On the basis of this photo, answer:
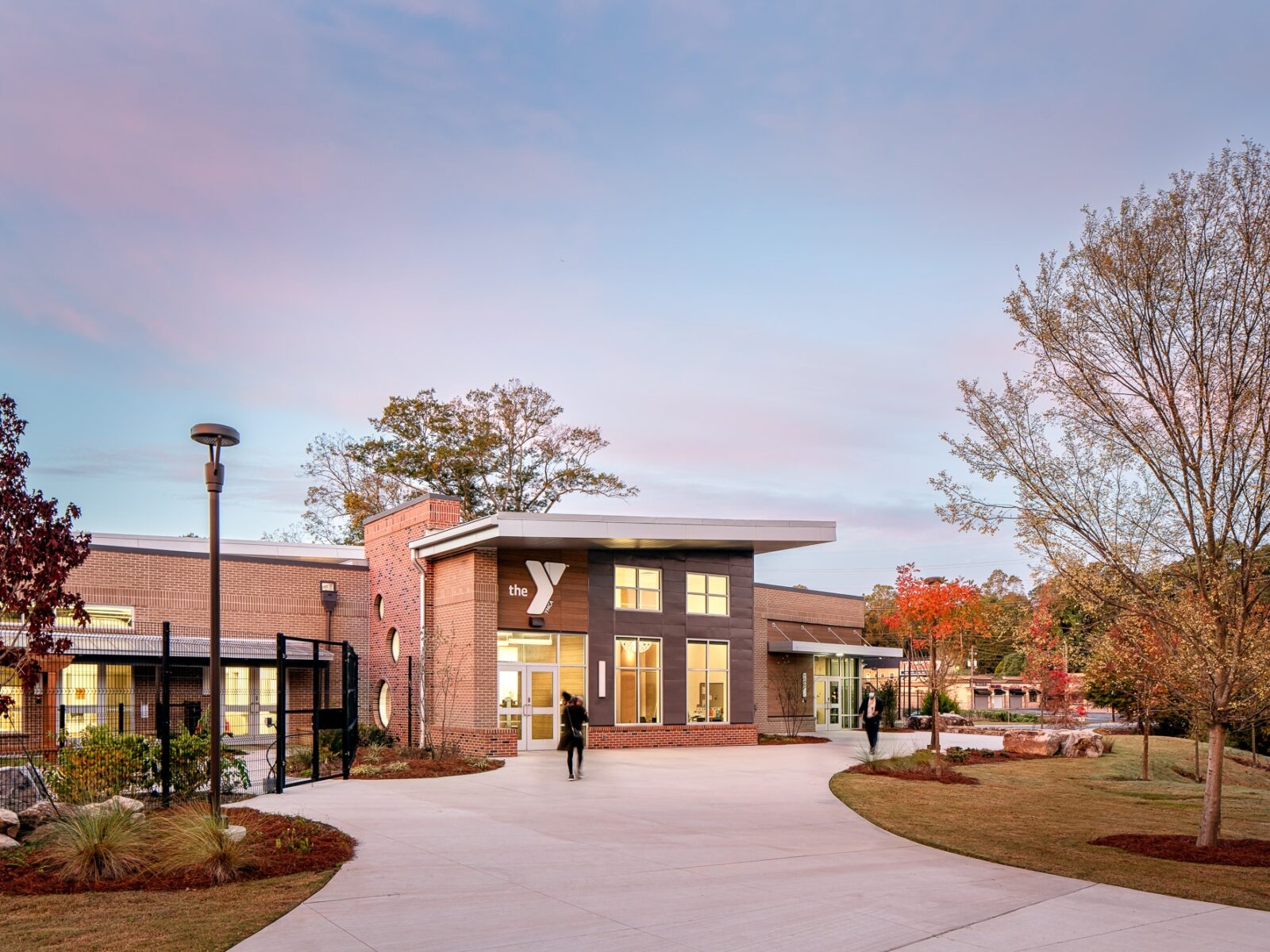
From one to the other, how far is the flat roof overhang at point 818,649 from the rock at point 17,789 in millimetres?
24442

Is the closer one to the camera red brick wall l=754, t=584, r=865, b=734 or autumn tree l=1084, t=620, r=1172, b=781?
autumn tree l=1084, t=620, r=1172, b=781

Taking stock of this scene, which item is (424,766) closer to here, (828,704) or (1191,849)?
(1191,849)

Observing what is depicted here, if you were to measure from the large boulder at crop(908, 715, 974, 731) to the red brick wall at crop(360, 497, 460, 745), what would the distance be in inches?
788

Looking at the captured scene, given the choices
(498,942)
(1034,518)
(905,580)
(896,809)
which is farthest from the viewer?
(905,580)

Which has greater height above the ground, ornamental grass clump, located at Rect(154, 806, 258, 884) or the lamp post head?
the lamp post head

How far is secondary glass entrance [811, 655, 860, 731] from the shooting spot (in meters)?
37.9

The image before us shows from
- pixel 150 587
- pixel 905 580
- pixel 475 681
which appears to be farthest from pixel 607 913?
pixel 150 587

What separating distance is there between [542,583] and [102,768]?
14606mm

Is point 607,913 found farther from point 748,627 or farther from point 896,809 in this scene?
point 748,627

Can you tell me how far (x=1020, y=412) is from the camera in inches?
520

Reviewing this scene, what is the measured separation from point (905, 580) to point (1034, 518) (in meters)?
13.9

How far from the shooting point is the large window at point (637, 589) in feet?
93.4

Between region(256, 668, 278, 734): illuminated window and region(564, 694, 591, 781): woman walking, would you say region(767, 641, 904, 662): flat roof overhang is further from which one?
region(564, 694, 591, 781): woman walking

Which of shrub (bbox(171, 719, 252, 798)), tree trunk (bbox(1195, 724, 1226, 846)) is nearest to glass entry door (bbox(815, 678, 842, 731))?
tree trunk (bbox(1195, 724, 1226, 846))
